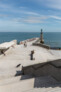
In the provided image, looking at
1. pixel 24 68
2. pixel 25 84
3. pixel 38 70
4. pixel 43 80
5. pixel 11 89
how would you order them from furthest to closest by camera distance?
pixel 24 68
pixel 38 70
pixel 43 80
pixel 25 84
pixel 11 89

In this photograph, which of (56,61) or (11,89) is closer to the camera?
(11,89)

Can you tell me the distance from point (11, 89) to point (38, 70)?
8.49ft

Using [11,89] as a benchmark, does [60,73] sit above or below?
above

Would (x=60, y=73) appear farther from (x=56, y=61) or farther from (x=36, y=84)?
(x=36, y=84)

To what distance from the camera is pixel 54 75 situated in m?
6.81

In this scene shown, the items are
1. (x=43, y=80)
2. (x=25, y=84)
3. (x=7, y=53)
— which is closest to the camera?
(x=25, y=84)

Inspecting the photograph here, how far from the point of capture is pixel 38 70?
7.91 meters

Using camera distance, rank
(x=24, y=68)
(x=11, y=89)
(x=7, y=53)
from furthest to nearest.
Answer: (x=7, y=53), (x=24, y=68), (x=11, y=89)

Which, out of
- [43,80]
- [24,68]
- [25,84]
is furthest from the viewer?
[24,68]

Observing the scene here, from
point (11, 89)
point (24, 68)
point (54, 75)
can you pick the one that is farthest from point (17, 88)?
point (24, 68)

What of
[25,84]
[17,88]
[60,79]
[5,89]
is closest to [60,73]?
[60,79]

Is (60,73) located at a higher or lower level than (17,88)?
higher

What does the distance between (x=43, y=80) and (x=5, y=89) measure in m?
2.02

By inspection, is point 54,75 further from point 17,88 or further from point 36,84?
point 17,88
